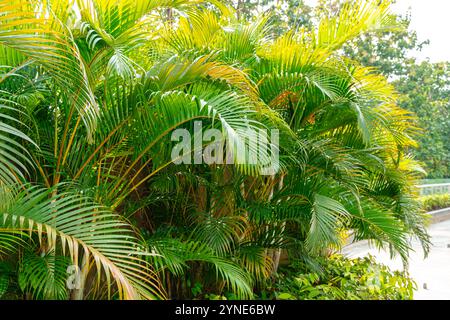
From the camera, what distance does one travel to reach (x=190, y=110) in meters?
2.22

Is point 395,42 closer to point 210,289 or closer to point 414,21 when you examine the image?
point 414,21

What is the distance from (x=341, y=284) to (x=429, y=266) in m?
2.74

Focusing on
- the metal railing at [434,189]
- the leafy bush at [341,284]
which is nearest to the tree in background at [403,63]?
the metal railing at [434,189]

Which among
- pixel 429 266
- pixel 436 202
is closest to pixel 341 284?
pixel 429 266

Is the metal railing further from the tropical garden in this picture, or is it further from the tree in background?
the tropical garden

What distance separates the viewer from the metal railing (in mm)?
11367

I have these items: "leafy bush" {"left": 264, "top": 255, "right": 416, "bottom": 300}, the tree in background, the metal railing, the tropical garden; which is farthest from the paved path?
the metal railing

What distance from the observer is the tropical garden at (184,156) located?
1969mm

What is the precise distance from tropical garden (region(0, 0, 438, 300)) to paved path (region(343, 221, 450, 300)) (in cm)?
69

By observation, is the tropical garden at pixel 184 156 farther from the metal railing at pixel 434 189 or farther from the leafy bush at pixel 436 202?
the metal railing at pixel 434 189

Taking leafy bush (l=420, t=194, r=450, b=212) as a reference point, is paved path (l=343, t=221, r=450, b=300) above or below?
below

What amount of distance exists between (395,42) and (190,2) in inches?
400

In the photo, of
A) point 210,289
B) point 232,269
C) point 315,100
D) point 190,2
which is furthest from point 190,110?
point 210,289

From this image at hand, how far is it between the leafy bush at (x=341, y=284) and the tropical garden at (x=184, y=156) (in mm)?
20
